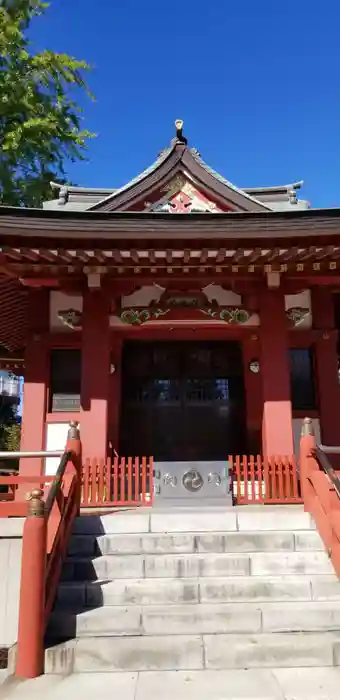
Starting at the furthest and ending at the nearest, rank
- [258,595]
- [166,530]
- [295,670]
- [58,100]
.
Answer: [58,100], [166,530], [258,595], [295,670]

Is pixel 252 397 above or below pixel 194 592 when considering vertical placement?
above

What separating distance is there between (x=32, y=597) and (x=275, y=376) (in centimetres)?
580

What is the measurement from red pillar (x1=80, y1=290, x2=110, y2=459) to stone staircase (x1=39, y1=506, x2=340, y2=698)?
7.64 feet

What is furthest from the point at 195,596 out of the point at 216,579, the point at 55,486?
the point at 55,486

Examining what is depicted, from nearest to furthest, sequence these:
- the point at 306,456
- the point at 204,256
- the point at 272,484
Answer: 1. the point at 306,456
2. the point at 272,484
3. the point at 204,256

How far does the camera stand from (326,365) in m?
10.3

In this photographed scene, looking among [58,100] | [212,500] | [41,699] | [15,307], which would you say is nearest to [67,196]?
[15,307]

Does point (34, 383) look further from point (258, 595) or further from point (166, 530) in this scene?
point (258, 595)

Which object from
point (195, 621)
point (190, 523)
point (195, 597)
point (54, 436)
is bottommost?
point (195, 621)

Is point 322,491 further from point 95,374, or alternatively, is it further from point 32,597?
point 95,374

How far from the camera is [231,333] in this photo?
10719 mm

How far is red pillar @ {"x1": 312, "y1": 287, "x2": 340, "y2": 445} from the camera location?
10.1 m

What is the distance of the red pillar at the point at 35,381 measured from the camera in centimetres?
997

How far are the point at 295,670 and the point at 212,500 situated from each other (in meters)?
3.62
